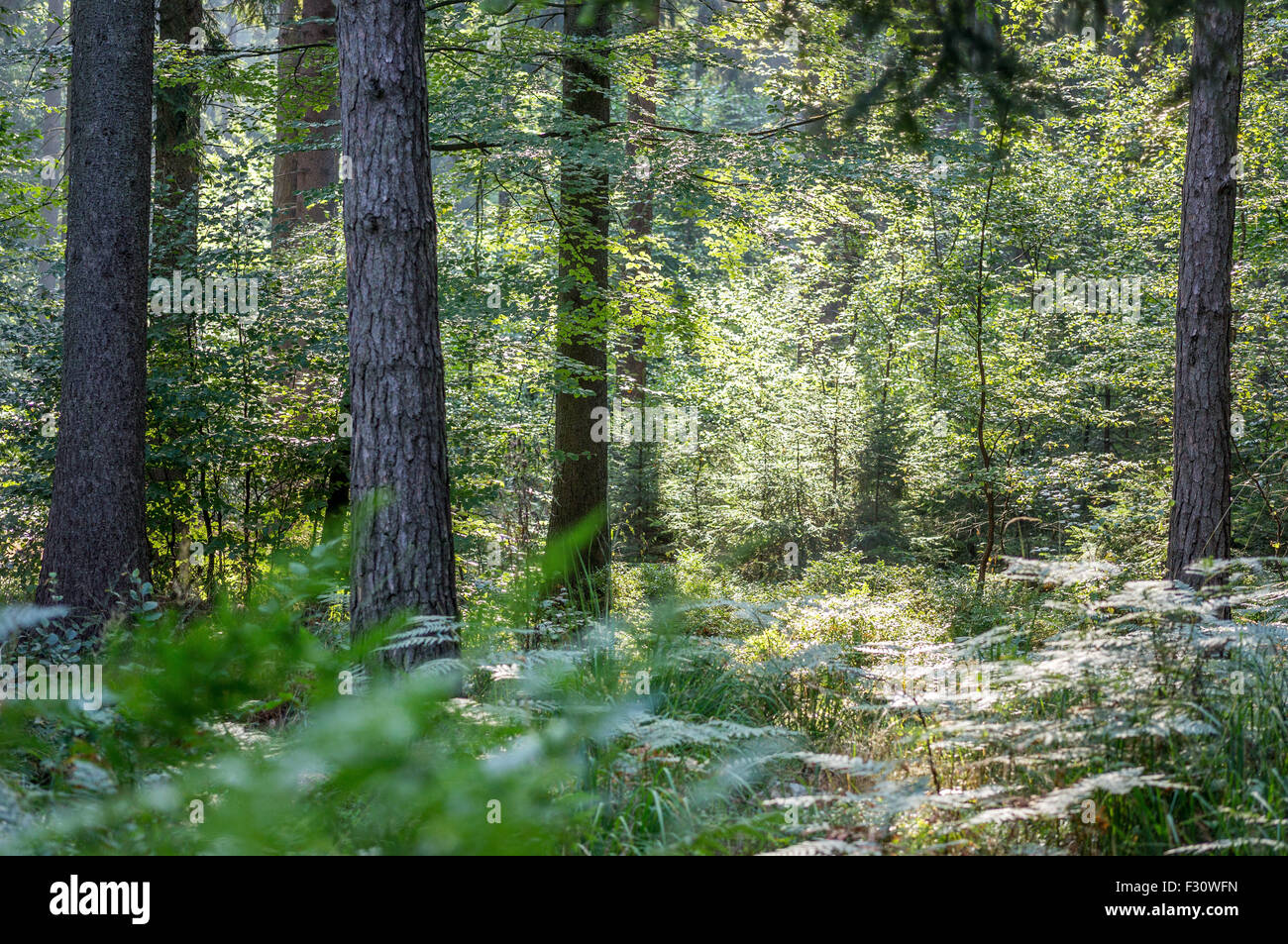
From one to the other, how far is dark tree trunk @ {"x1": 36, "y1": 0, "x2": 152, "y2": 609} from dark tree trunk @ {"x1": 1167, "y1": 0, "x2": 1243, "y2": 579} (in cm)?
853

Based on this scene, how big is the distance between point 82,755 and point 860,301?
56.5 ft

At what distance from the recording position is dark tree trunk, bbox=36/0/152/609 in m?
6.64

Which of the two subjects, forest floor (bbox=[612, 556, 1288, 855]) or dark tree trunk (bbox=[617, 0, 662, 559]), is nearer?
forest floor (bbox=[612, 556, 1288, 855])

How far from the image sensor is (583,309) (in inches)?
378

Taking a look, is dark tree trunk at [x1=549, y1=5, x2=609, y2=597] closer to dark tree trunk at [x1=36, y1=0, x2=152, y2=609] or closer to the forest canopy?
the forest canopy

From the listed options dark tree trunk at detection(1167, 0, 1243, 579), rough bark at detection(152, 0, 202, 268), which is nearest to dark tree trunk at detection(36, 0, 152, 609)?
Answer: rough bark at detection(152, 0, 202, 268)

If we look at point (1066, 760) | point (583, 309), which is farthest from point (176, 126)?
point (1066, 760)

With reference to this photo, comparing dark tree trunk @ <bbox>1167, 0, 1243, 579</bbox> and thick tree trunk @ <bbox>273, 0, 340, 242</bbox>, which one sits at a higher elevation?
thick tree trunk @ <bbox>273, 0, 340, 242</bbox>

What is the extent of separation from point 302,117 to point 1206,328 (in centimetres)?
939

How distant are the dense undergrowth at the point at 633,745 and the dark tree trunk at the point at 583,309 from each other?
4.44 m
